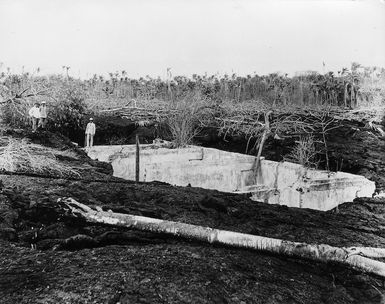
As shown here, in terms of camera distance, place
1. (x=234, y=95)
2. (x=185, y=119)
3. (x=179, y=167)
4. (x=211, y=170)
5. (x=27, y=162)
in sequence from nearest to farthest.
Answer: (x=27, y=162) < (x=211, y=170) < (x=179, y=167) < (x=185, y=119) < (x=234, y=95)

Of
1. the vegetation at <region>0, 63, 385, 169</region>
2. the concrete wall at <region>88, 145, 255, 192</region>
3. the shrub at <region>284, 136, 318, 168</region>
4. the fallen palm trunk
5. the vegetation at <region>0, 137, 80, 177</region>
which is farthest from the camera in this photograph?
the vegetation at <region>0, 63, 385, 169</region>

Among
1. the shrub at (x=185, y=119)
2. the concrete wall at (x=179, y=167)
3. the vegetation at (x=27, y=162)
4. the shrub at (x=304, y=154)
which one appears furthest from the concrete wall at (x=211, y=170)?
the vegetation at (x=27, y=162)

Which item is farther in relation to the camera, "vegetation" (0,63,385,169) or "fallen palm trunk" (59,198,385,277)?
"vegetation" (0,63,385,169)

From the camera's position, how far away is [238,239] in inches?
195

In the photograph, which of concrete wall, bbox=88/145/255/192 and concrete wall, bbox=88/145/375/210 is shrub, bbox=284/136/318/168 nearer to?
concrete wall, bbox=88/145/375/210

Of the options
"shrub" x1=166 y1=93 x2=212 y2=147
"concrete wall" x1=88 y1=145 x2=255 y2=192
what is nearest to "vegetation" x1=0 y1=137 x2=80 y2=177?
"concrete wall" x1=88 y1=145 x2=255 y2=192

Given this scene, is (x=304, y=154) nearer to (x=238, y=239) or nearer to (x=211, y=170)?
(x=211, y=170)

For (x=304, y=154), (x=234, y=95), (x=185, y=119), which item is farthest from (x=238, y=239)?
(x=234, y=95)

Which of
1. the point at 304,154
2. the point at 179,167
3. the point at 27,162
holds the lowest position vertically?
the point at 179,167

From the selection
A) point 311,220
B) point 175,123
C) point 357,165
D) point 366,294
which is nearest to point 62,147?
point 175,123

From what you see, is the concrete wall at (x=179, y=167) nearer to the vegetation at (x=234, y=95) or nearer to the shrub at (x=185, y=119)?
the shrub at (x=185, y=119)

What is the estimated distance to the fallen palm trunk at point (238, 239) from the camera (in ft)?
14.7

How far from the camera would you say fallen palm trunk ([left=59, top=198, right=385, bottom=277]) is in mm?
4473

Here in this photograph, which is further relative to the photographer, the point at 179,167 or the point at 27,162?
the point at 179,167
